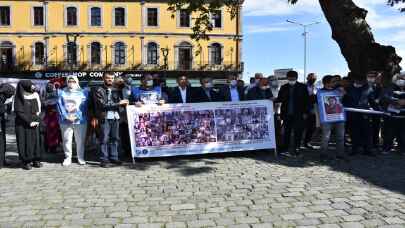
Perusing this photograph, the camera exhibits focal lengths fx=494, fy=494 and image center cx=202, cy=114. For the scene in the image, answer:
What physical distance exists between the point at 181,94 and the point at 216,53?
49075 mm

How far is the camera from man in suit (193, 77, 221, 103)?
36.7 feet

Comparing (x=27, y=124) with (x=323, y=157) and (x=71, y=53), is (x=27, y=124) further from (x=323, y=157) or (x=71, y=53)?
(x=71, y=53)

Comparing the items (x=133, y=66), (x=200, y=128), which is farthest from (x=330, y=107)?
(x=133, y=66)

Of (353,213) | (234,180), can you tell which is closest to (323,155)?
(234,180)

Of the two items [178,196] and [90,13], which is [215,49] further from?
[178,196]

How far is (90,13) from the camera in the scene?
57906 millimetres

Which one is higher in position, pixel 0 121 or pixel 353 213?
pixel 0 121

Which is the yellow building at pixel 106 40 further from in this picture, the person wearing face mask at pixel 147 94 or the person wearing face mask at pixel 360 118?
the person wearing face mask at pixel 147 94

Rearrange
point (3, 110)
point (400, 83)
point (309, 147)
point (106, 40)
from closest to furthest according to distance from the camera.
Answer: point (3, 110) < point (400, 83) < point (309, 147) < point (106, 40)

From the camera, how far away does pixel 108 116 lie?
9867 mm

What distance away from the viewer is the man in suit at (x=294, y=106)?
10.7 meters

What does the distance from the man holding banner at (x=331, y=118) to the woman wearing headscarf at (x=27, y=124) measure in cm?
575

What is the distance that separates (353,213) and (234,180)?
245cm

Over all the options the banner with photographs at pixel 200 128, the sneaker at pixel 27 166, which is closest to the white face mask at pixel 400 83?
the banner with photographs at pixel 200 128
